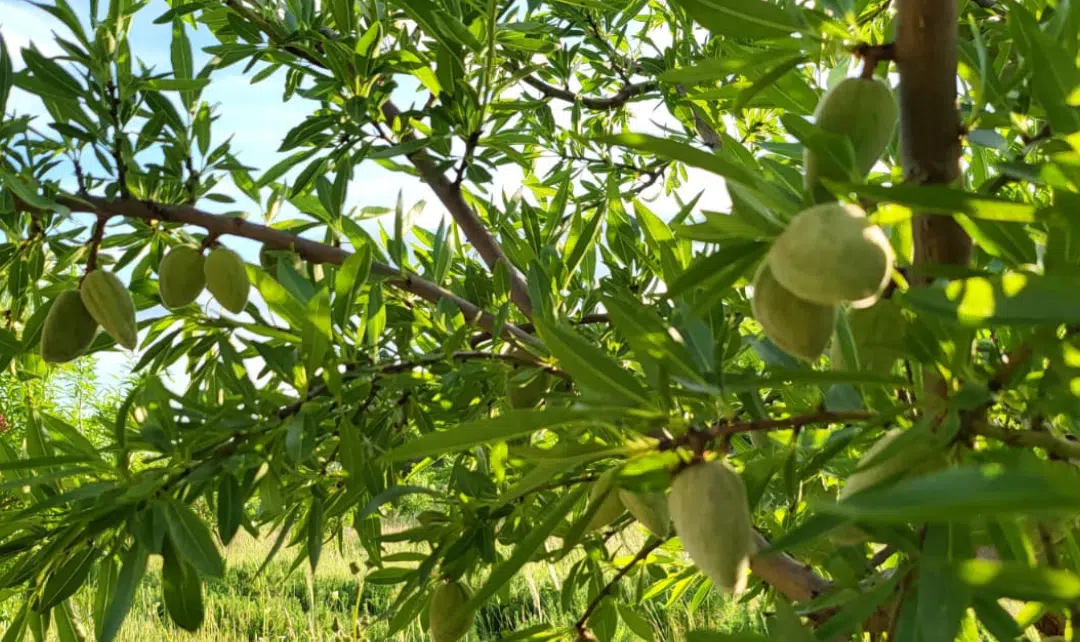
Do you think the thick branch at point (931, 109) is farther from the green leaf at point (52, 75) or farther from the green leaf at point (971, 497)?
the green leaf at point (52, 75)

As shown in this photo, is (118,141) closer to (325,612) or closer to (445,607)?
(445,607)

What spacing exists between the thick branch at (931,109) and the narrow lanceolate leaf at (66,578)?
1.65 feet

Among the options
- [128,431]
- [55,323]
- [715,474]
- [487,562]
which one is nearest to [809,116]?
[715,474]

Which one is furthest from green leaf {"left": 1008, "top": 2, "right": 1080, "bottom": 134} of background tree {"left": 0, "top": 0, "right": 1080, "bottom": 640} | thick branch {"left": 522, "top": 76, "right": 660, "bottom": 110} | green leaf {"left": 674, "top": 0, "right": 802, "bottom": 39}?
thick branch {"left": 522, "top": 76, "right": 660, "bottom": 110}

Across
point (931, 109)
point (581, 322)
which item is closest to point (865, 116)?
point (931, 109)

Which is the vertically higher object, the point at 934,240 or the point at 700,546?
the point at 934,240

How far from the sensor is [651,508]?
0.48 metres

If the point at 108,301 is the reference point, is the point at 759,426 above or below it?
below

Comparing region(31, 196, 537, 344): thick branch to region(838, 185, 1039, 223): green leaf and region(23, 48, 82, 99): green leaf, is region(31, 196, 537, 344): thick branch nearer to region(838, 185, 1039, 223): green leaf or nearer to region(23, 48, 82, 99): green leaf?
region(23, 48, 82, 99): green leaf

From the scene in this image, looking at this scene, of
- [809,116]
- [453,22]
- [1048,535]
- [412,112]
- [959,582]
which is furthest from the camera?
[412,112]

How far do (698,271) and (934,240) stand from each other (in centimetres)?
11

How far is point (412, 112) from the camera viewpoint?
0.81 m

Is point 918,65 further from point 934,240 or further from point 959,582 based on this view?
point 959,582

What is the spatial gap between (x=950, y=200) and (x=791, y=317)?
102 millimetres
